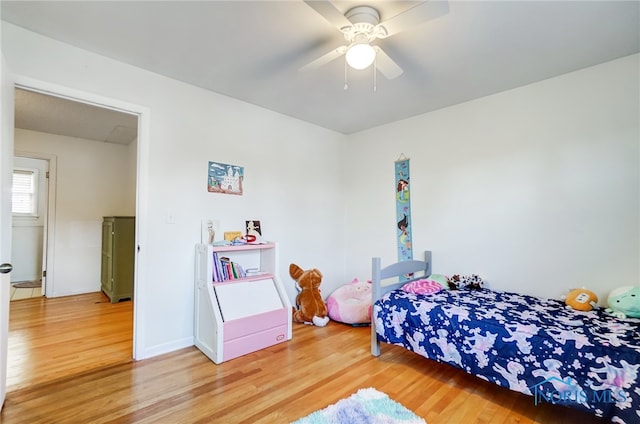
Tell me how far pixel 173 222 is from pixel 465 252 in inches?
110

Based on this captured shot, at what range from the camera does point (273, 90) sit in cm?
280

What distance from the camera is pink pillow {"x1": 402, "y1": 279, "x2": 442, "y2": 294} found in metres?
2.51

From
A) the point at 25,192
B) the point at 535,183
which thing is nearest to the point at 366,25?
the point at 535,183

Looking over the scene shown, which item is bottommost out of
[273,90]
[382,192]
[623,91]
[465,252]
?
[465,252]

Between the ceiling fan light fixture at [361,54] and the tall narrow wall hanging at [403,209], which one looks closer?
the ceiling fan light fixture at [361,54]

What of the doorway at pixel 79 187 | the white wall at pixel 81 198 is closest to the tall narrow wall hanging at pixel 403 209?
the doorway at pixel 79 187

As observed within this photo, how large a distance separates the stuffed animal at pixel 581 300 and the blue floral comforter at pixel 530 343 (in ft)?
0.21

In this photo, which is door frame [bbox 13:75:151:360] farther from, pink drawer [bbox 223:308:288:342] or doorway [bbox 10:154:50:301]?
doorway [bbox 10:154:50:301]

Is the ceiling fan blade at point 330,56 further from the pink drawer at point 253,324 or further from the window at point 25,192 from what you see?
the window at point 25,192

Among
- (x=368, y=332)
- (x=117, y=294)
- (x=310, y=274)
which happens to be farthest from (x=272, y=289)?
(x=117, y=294)

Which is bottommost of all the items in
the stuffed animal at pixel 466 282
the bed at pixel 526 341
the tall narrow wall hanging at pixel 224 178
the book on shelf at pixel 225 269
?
the bed at pixel 526 341

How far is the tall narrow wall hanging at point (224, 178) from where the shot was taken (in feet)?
9.30

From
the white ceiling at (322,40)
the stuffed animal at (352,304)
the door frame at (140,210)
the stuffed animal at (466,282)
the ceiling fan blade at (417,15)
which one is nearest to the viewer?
the ceiling fan blade at (417,15)

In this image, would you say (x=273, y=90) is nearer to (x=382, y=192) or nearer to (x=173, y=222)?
(x=173, y=222)
